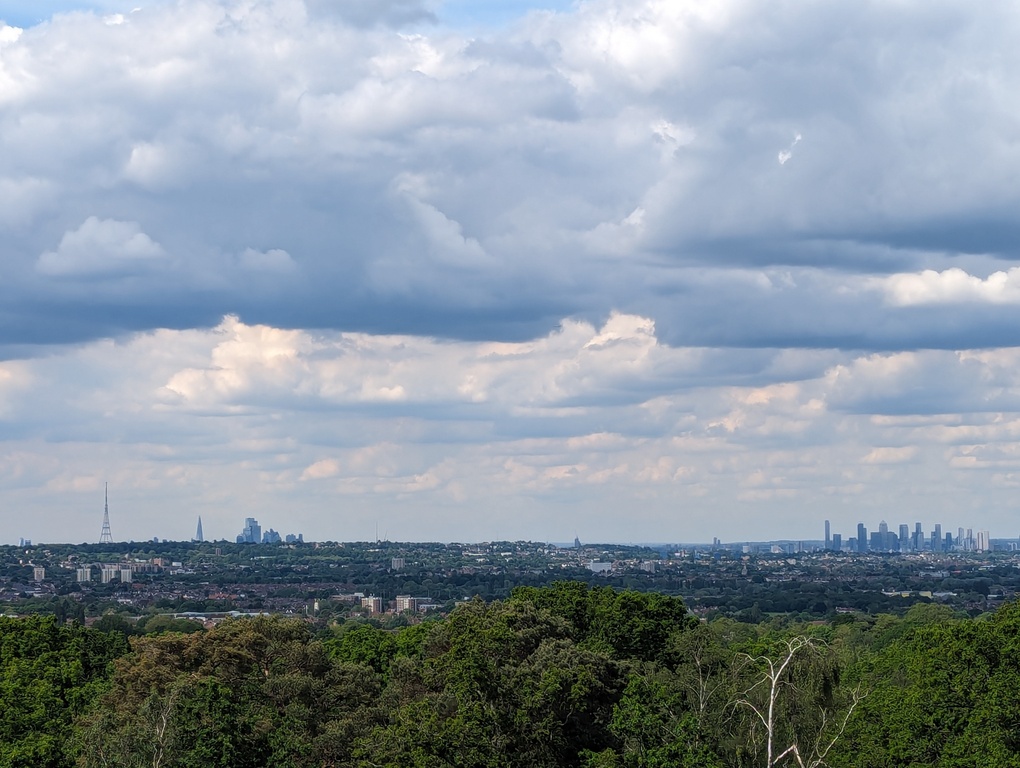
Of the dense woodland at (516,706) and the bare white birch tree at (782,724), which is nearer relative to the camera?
the dense woodland at (516,706)

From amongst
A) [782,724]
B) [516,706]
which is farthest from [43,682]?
[782,724]

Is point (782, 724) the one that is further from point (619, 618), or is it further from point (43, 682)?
point (43, 682)

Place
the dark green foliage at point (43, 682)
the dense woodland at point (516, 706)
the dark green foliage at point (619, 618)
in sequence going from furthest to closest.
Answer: the dark green foliage at point (619, 618), the dark green foliage at point (43, 682), the dense woodland at point (516, 706)

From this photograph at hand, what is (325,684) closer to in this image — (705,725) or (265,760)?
(265,760)

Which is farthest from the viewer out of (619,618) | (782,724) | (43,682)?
(619,618)

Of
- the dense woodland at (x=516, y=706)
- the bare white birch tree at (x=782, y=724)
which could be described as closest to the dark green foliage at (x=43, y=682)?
the dense woodland at (x=516, y=706)

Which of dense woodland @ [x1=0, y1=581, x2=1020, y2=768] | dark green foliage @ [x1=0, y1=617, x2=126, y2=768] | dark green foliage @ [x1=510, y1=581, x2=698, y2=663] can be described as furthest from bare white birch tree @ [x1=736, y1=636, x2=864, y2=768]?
dark green foliage @ [x1=0, y1=617, x2=126, y2=768]

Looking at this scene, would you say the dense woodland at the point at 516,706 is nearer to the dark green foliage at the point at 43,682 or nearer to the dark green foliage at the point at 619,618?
the dark green foliage at the point at 43,682

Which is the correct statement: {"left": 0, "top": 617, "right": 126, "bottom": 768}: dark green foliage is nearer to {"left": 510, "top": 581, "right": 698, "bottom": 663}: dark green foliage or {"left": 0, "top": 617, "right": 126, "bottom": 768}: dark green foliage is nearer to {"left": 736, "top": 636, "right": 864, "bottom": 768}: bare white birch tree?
{"left": 510, "top": 581, "right": 698, "bottom": 663}: dark green foliage

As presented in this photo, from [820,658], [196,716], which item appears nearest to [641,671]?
[820,658]
